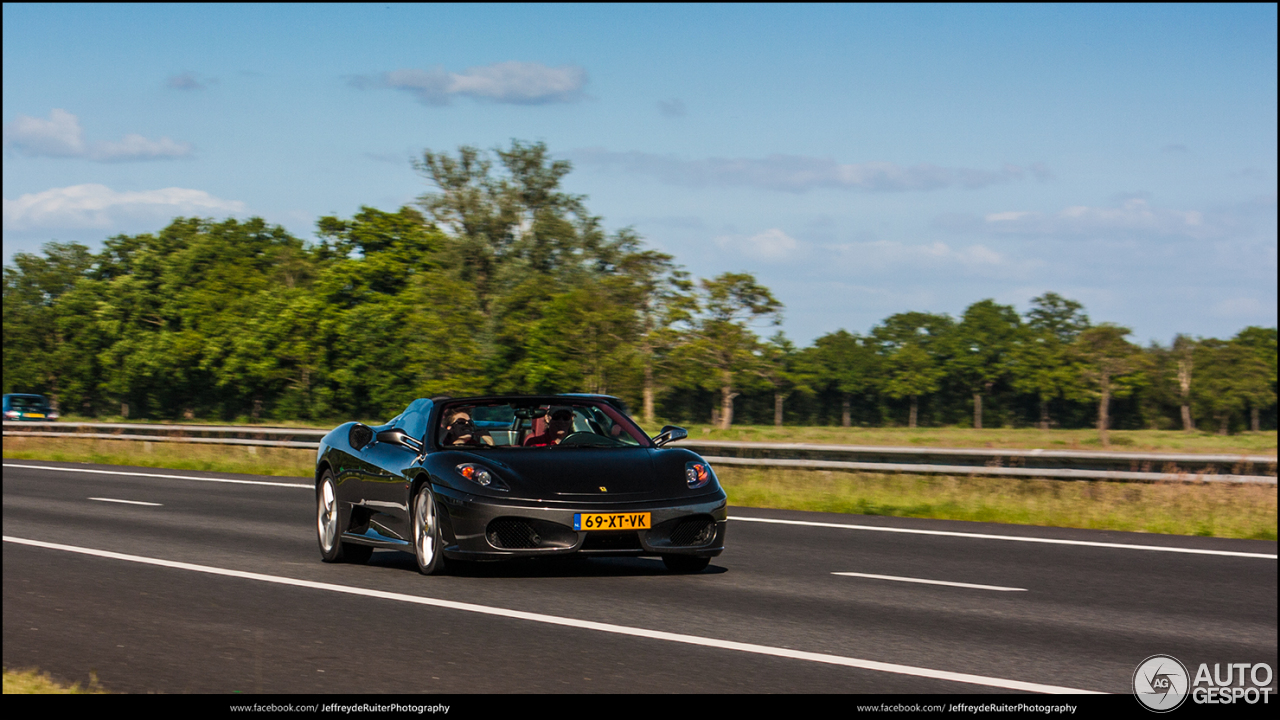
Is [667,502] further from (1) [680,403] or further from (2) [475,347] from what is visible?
(1) [680,403]

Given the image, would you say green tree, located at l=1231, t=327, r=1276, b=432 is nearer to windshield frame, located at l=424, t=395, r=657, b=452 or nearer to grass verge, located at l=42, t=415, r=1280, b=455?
grass verge, located at l=42, t=415, r=1280, b=455

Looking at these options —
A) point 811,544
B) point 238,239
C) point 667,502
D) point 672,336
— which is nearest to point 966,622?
point 667,502

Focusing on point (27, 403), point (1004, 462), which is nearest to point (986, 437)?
point (27, 403)

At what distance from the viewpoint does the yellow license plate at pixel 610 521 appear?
9.30 m

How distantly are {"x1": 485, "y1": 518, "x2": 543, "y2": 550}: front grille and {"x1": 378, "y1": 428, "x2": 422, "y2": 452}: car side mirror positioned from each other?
3.70ft

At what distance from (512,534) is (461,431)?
1.24 metres

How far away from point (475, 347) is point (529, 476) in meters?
59.3

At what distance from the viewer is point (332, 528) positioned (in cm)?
1151

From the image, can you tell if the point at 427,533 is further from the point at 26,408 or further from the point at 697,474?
the point at 26,408

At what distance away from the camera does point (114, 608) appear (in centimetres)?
905

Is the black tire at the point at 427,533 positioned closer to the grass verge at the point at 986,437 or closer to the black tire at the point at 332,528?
the black tire at the point at 332,528

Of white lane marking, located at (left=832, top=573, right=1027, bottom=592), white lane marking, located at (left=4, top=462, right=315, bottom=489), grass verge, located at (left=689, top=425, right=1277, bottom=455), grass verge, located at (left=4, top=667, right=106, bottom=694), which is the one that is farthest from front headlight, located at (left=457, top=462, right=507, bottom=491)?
grass verge, located at (left=689, top=425, right=1277, bottom=455)

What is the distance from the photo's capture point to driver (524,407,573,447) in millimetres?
10547

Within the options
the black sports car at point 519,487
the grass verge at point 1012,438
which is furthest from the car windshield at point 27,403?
the black sports car at point 519,487
